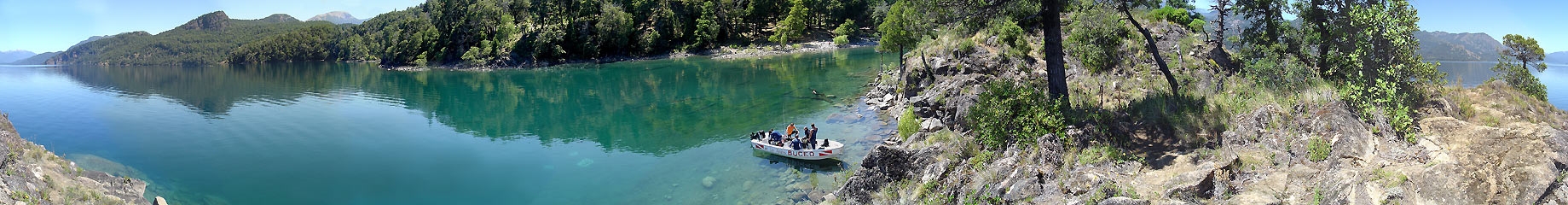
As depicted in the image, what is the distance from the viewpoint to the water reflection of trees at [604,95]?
130ft

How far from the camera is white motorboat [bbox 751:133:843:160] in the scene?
2698cm

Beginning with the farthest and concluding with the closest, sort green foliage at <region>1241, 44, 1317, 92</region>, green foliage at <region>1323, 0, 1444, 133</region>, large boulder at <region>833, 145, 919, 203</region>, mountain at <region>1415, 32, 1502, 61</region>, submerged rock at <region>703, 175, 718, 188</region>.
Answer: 1. mountain at <region>1415, 32, 1502, 61</region>
2. submerged rock at <region>703, 175, 718, 188</region>
3. large boulder at <region>833, 145, 919, 203</region>
4. green foliage at <region>1241, 44, 1317, 92</region>
5. green foliage at <region>1323, 0, 1444, 133</region>

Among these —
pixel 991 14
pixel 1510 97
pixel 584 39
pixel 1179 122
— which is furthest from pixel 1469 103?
pixel 584 39

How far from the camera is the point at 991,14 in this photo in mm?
20062

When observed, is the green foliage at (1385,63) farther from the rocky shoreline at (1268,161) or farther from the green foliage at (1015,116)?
the green foliage at (1015,116)

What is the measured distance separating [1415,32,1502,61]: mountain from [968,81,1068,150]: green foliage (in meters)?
29.9

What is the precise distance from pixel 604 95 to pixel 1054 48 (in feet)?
154

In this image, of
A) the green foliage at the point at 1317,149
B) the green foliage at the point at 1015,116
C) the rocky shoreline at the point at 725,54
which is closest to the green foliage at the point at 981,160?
the green foliage at the point at 1015,116

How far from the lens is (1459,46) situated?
1657 inches

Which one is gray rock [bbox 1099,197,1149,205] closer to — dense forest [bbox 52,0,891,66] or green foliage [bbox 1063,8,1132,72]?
green foliage [bbox 1063,8,1132,72]

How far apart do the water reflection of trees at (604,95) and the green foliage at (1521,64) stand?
87.8ft

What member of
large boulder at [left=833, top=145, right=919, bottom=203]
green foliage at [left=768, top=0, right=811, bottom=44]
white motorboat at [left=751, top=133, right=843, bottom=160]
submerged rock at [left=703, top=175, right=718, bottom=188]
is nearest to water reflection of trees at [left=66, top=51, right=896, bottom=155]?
white motorboat at [left=751, top=133, right=843, bottom=160]

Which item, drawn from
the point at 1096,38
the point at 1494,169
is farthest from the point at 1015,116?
the point at 1494,169

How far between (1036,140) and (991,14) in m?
4.02
